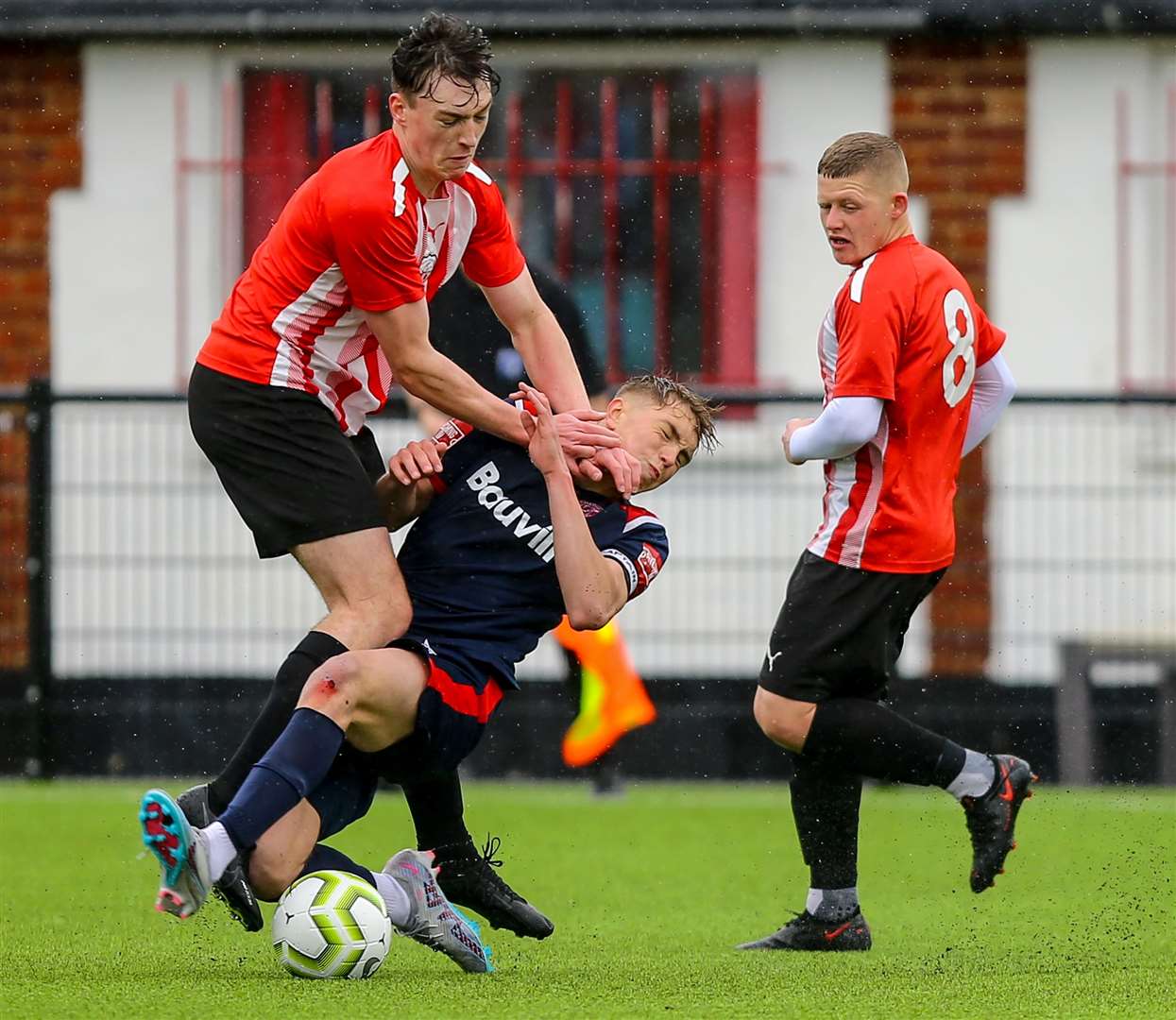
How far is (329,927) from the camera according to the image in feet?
14.5

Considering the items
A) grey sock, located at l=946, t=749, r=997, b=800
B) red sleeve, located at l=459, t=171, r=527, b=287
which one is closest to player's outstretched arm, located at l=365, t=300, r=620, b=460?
red sleeve, located at l=459, t=171, r=527, b=287

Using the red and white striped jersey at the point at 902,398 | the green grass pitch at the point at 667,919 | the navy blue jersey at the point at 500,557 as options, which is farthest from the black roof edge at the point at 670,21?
the navy blue jersey at the point at 500,557

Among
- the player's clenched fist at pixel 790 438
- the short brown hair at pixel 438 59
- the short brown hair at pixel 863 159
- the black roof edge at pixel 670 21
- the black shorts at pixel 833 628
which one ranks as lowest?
the black shorts at pixel 833 628

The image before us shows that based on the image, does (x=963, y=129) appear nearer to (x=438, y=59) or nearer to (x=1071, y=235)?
(x=1071, y=235)

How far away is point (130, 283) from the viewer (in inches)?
409

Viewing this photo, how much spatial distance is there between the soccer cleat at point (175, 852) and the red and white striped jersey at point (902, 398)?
1.83m

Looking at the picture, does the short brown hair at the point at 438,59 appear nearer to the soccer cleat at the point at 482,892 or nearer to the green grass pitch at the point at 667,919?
the soccer cleat at the point at 482,892

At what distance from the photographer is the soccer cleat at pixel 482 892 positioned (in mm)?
4949

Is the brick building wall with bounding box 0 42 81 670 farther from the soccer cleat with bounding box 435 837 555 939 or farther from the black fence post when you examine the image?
the soccer cleat with bounding box 435 837 555 939

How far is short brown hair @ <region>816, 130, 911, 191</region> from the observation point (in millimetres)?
5258

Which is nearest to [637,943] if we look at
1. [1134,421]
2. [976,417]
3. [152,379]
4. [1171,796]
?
[976,417]

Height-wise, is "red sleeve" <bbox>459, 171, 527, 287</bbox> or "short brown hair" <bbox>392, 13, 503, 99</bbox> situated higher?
"short brown hair" <bbox>392, 13, 503, 99</bbox>

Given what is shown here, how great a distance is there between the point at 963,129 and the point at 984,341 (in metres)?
5.06

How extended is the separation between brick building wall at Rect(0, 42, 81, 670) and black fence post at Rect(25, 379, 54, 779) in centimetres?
89
